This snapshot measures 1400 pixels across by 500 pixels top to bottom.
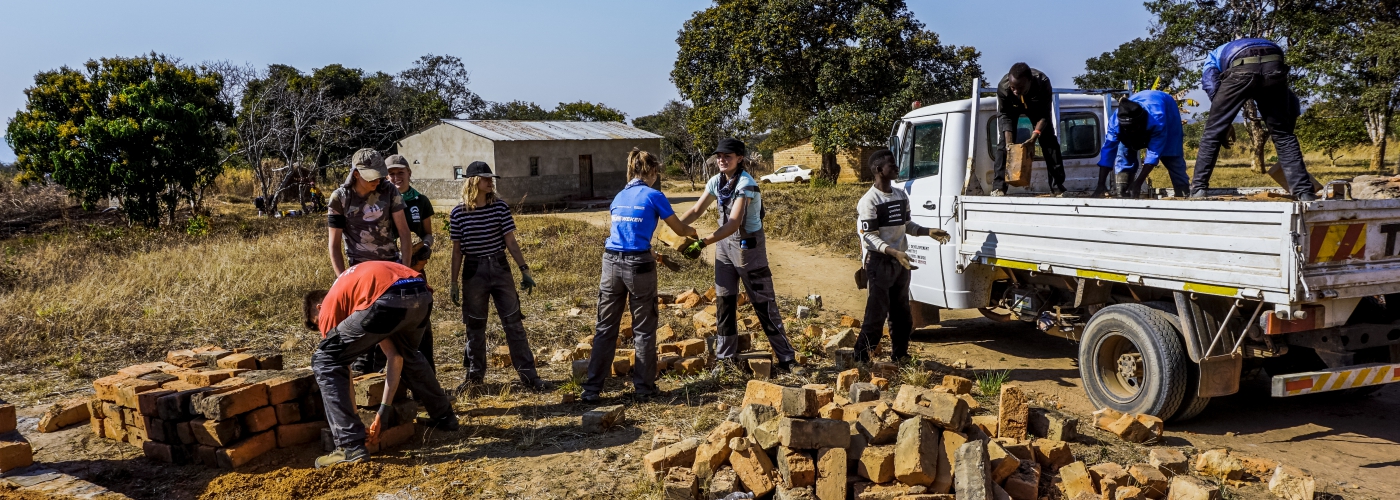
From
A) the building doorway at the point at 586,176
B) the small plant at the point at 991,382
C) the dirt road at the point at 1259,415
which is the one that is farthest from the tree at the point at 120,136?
the small plant at the point at 991,382

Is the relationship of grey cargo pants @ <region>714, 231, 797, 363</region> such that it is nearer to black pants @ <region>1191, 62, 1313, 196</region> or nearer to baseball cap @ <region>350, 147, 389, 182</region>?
baseball cap @ <region>350, 147, 389, 182</region>

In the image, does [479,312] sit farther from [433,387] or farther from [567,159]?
[567,159]

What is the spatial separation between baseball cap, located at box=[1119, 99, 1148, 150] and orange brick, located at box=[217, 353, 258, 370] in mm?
6354

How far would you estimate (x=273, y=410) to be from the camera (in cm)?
483

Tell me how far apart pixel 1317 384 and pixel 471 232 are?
16.3 ft

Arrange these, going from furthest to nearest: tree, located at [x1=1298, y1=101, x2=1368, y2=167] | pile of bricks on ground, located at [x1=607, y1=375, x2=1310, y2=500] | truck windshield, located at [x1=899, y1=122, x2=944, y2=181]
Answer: tree, located at [x1=1298, y1=101, x2=1368, y2=167] → truck windshield, located at [x1=899, y1=122, x2=944, y2=181] → pile of bricks on ground, located at [x1=607, y1=375, x2=1310, y2=500]

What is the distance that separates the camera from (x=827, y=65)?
25.8 meters

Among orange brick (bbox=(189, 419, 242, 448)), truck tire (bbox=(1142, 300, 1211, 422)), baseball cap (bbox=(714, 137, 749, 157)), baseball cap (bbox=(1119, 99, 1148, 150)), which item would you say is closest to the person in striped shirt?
baseball cap (bbox=(714, 137, 749, 157))

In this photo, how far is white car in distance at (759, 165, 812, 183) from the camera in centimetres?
3281

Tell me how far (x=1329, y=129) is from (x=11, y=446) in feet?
115

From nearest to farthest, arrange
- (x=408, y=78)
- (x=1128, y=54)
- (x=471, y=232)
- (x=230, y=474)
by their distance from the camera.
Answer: (x=230, y=474), (x=471, y=232), (x=1128, y=54), (x=408, y=78)

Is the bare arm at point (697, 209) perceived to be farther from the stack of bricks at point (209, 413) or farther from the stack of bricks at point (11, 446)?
the stack of bricks at point (11, 446)

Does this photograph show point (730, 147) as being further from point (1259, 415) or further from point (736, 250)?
point (1259, 415)

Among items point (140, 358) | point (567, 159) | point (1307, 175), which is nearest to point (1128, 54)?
point (567, 159)
